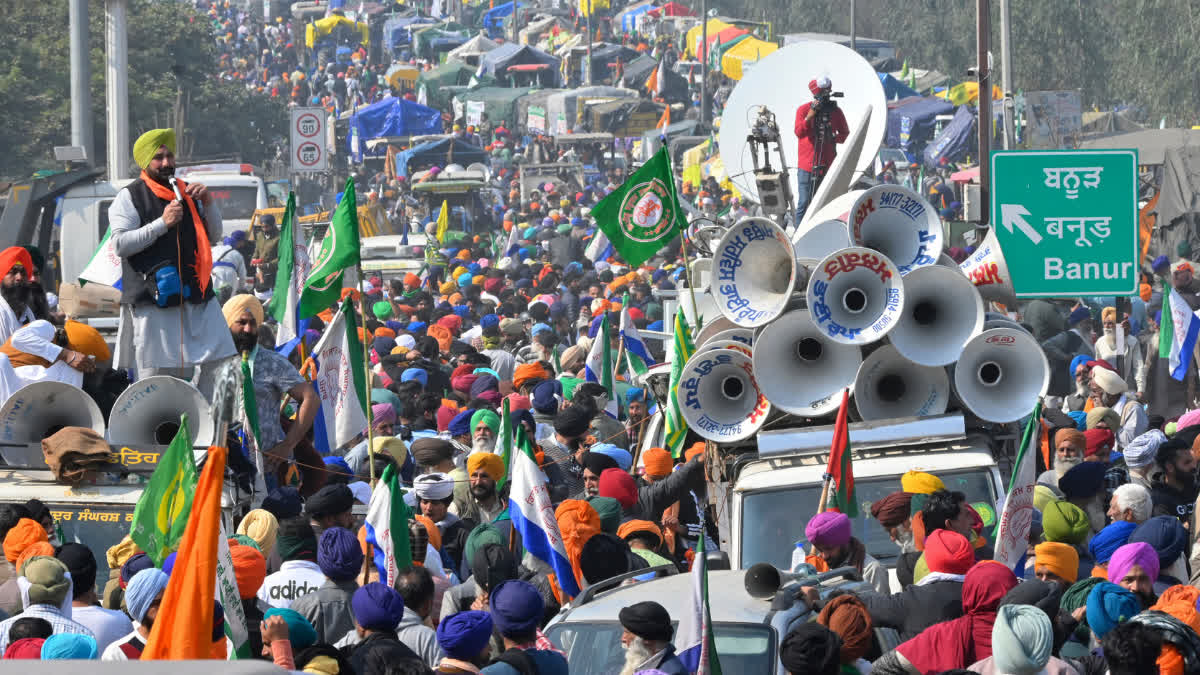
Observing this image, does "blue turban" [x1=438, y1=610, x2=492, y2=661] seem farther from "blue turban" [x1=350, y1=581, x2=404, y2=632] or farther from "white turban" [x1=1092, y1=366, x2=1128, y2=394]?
"white turban" [x1=1092, y1=366, x2=1128, y2=394]

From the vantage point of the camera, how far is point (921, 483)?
30.9ft

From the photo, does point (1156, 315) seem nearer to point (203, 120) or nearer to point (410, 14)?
point (203, 120)

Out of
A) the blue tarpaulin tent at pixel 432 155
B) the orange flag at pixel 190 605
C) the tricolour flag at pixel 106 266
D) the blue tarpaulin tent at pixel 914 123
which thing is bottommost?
the orange flag at pixel 190 605

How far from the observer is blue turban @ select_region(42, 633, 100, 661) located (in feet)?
20.8

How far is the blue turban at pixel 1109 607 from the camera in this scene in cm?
714

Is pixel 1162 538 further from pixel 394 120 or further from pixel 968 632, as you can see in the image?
pixel 394 120

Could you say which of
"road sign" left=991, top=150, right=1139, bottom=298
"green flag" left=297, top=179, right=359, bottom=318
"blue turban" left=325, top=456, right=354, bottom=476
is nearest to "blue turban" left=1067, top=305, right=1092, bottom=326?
"road sign" left=991, top=150, right=1139, bottom=298

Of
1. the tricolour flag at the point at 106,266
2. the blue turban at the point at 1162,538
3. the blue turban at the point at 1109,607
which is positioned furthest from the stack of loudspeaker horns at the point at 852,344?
the blue turban at the point at 1109,607

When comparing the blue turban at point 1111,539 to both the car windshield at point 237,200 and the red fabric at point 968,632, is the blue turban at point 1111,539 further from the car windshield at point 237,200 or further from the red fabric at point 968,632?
the car windshield at point 237,200

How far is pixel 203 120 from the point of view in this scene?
52.0m

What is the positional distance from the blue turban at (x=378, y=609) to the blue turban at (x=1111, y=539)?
3350 millimetres

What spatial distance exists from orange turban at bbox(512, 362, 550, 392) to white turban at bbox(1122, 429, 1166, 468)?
5067 mm

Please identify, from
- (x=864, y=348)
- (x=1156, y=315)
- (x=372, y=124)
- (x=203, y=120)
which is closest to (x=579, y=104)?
(x=372, y=124)

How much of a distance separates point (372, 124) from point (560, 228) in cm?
2224
